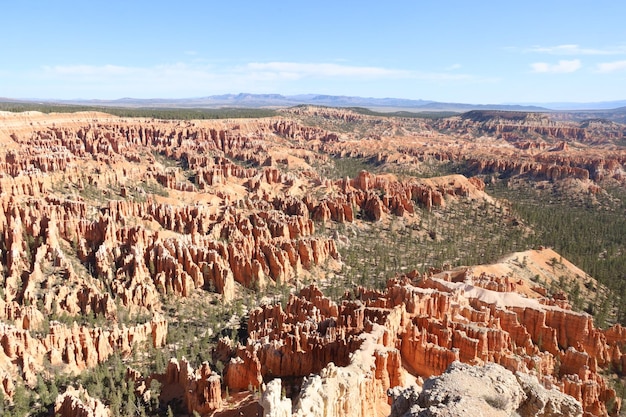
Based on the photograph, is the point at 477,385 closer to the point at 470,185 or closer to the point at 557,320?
the point at 557,320

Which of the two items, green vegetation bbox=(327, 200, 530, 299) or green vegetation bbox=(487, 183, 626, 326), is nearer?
green vegetation bbox=(487, 183, 626, 326)

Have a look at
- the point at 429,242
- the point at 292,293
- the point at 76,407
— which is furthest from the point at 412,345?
the point at 429,242

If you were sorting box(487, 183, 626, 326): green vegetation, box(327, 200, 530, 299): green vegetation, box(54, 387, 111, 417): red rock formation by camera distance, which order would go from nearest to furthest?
box(54, 387, 111, 417): red rock formation, box(487, 183, 626, 326): green vegetation, box(327, 200, 530, 299): green vegetation

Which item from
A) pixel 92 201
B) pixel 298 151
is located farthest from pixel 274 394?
pixel 298 151

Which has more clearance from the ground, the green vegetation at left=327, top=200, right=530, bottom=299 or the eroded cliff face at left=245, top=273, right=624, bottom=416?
the eroded cliff face at left=245, top=273, right=624, bottom=416

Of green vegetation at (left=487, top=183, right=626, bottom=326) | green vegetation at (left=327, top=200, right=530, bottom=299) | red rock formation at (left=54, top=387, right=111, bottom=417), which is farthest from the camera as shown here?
green vegetation at (left=327, top=200, right=530, bottom=299)

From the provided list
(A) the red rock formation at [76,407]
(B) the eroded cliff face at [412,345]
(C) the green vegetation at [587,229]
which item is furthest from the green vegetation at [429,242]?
(A) the red rock formation at [76,407]

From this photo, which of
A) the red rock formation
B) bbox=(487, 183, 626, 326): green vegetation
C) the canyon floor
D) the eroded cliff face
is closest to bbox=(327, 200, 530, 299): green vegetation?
the canyon floor

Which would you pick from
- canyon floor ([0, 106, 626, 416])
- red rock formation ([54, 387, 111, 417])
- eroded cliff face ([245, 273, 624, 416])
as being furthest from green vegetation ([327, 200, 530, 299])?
red rock formation ([54, 387, 111, 417])

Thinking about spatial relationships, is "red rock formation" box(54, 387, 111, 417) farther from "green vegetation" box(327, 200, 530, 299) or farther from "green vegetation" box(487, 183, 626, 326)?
"green vegetation" box(487, 183, 626, 326)
